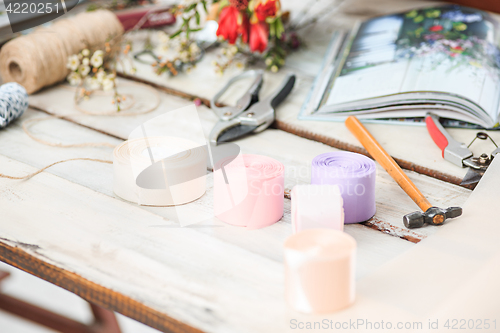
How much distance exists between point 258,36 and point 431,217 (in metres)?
0.56

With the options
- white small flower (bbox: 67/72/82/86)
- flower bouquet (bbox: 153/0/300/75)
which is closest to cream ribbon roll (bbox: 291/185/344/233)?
flower bouquet (bbox: 153/0/300/75)

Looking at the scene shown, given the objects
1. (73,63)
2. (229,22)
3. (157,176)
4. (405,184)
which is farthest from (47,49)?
(405,184)

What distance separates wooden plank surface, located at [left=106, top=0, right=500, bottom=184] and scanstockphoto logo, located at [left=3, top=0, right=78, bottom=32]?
19 cm

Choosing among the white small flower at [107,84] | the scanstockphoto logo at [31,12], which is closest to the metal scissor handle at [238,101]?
the white small flower at [107,84]

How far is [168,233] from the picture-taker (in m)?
0.55

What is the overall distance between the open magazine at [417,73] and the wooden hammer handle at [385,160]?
0.07 metres

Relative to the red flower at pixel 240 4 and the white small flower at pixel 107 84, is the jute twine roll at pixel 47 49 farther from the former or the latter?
the red flower at pixel 240 4

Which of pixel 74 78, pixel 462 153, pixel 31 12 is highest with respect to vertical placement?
pixel 31 12

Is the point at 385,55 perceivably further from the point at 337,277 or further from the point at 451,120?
the point at 337,277

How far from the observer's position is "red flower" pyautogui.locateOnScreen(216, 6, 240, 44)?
0.96 m

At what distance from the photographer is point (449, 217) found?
560 mm

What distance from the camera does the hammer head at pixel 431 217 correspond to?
555 millimetres

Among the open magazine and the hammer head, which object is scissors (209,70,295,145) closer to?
the open magazine

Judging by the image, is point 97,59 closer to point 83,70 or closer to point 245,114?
point 83,70
